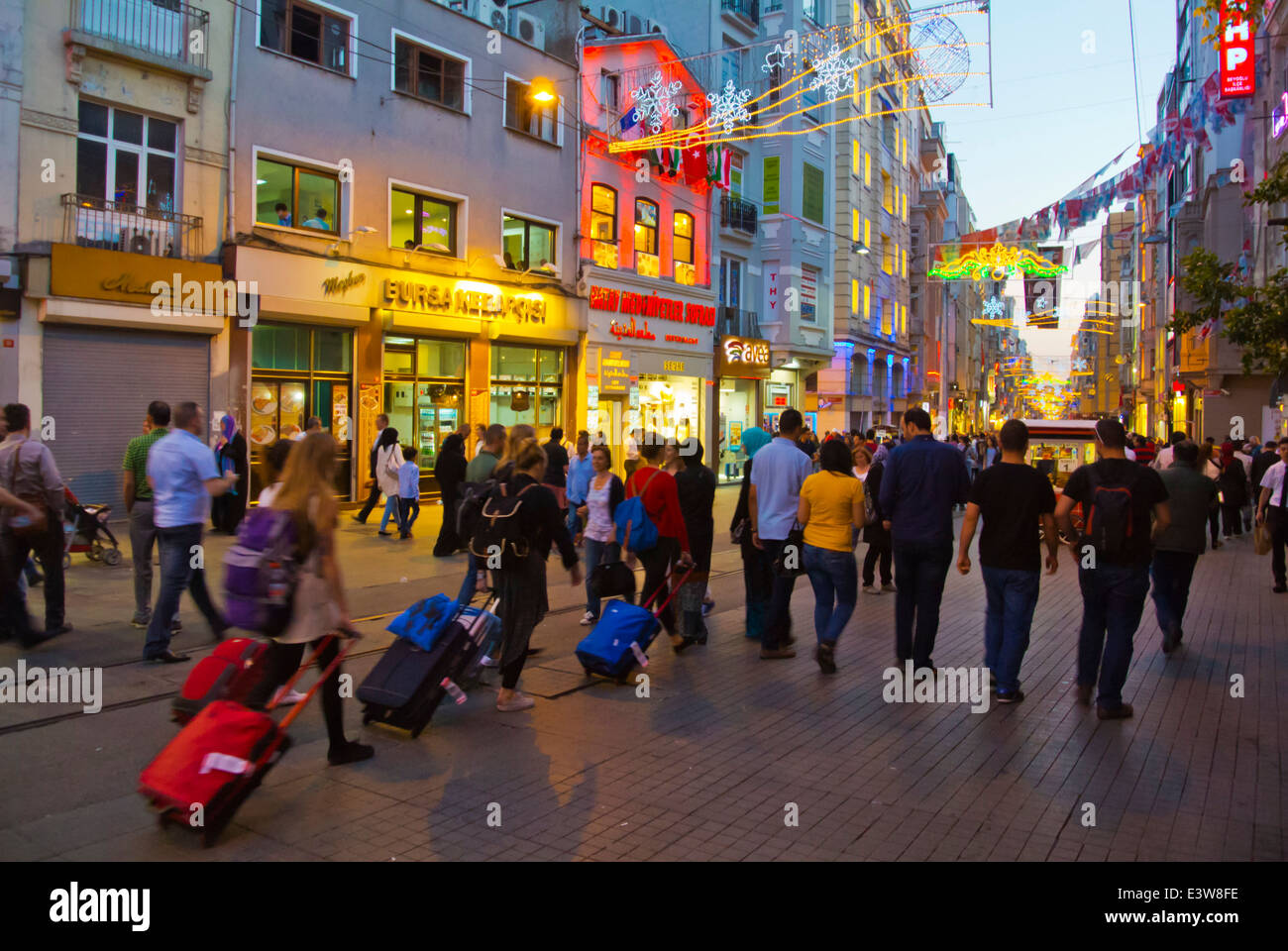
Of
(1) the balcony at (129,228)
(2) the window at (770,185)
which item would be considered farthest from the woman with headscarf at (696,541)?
(2) the window at (770,185)

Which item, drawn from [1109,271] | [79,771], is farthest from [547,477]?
[1109,271]

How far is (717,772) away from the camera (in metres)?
5.46

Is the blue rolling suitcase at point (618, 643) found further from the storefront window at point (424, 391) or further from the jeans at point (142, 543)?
the storefront window at point (424, 391)

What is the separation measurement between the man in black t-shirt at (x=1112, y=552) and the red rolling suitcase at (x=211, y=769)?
17.5ft

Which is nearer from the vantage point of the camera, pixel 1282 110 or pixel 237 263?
pixel 237 263

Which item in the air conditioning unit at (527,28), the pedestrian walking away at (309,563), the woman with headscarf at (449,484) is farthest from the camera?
the air conditioning unit at (527,28)

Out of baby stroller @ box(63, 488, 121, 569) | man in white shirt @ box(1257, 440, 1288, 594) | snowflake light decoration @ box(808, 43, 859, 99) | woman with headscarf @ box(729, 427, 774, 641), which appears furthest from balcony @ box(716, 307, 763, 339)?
woman with headscarf @ box(729, 427, 774, 641)

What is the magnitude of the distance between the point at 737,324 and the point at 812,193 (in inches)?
253

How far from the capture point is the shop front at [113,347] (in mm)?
14289

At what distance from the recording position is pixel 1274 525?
1191 cm

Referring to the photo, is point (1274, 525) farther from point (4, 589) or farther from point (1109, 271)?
point (1109, 271)

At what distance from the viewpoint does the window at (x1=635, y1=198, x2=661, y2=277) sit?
88.2 ft

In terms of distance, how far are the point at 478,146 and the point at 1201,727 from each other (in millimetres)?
19079

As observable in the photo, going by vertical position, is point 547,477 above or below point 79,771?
above
